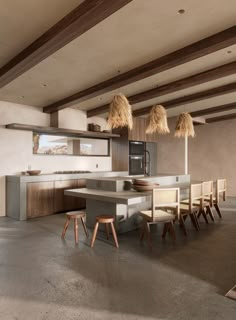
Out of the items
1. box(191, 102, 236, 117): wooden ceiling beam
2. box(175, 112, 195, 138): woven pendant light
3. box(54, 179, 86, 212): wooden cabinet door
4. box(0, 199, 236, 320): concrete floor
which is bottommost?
A: box(0, 199, 236, 320): concrete floor

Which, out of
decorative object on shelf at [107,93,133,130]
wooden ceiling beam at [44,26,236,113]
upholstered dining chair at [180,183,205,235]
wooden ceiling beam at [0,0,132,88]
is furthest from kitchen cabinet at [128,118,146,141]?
wooden ceiling beam at [0,0,132,88]

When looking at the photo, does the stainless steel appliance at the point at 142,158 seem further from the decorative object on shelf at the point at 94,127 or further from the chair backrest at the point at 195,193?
the chair backrest at the point at 195,193

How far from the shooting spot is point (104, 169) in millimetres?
7625

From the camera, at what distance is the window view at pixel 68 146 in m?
6.09

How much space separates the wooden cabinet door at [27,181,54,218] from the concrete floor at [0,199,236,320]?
1.21 m

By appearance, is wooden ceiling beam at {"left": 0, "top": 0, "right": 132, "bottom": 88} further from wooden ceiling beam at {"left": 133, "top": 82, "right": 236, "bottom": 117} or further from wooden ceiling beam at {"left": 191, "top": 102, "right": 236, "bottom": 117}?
wooden ceiling beam at {"left": 191, "top": 102, "right": 236, "bottom": 117}

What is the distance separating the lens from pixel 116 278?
8.40ft

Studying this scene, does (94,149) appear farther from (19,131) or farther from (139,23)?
(139,23)

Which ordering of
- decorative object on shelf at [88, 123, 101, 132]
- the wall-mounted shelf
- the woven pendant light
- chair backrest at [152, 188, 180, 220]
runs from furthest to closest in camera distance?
decorative object on shelf at [88, 123, 101, 132] < the wall-mounted shelf < the woven pendant light < chair backrest at [152, 188, 180, 220]

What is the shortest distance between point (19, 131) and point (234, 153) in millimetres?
7054

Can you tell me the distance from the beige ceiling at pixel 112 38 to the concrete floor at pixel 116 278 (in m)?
2.83

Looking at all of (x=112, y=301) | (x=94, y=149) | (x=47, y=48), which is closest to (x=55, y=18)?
(x=47, y=48)

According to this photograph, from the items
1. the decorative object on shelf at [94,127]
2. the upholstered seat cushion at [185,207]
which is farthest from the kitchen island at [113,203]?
the decorative object on shelf at [94,127]

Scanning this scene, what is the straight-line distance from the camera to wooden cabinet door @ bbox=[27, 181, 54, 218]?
5.21 metres
